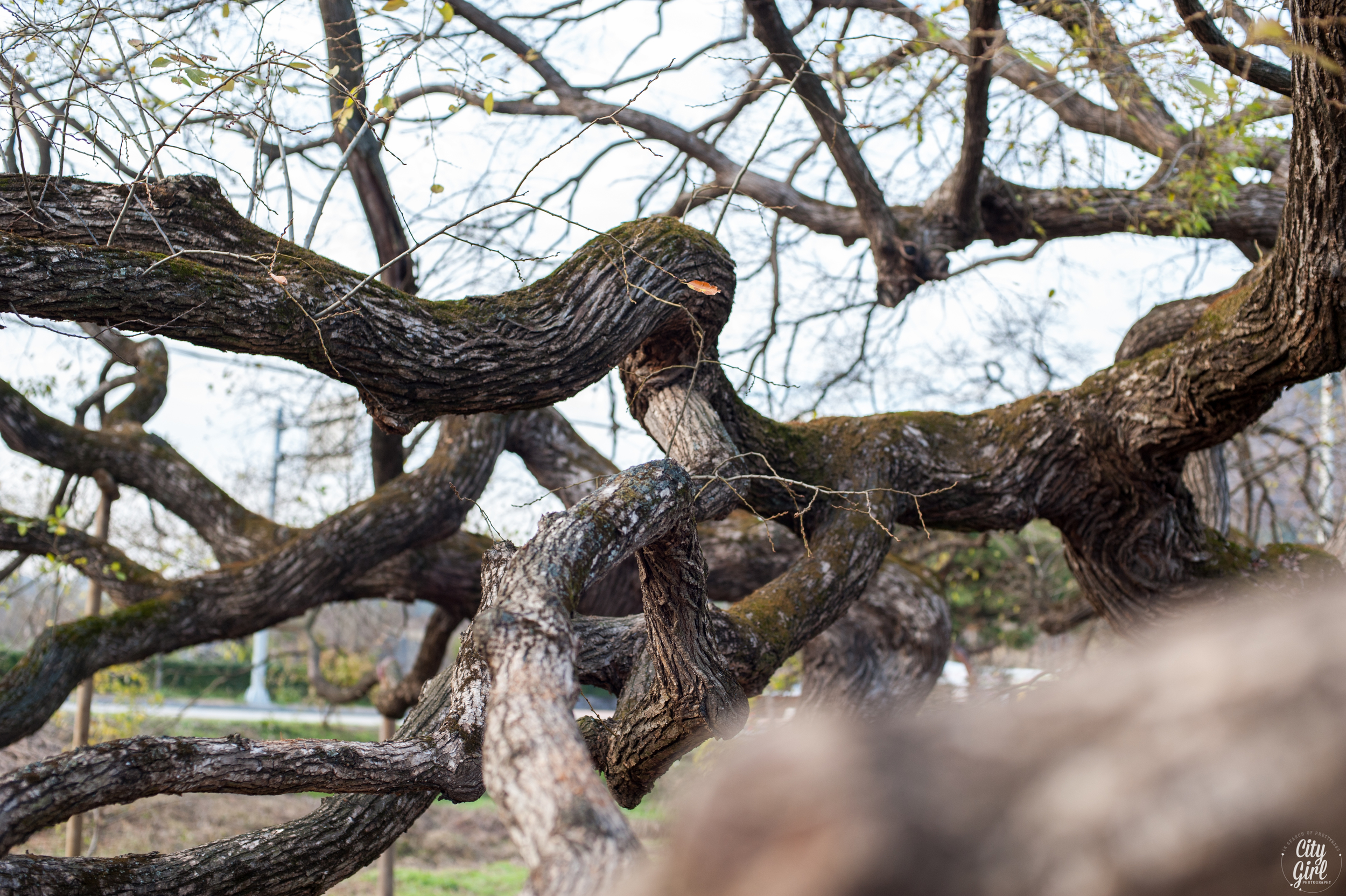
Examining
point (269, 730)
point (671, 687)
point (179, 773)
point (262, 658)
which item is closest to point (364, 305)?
point (179, 773)

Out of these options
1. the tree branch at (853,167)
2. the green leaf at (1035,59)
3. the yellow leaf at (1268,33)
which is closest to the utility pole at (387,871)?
the tree branch at (853,167)

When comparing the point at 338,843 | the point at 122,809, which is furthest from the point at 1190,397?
the point at 122,809

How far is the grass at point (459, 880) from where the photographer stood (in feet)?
28.3

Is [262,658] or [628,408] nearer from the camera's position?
[628,408]

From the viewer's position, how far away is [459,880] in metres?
9.09

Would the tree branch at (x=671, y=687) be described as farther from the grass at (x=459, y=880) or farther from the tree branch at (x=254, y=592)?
the grass at (x=459, y=880)

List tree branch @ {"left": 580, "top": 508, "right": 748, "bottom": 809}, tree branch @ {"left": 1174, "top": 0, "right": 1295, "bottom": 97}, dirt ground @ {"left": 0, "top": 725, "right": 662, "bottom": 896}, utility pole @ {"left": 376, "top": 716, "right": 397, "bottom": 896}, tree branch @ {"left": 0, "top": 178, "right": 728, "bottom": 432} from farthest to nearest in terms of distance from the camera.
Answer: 1. dirt ground @ {"left": 0, "top": 725, "right": 662, "bottom": 896}
2. utility pole @ {"left": 376, "top": 716, "right": 397, "bottom": 896}
3. tree branch @ {"left": 1174, "top": 0, "right": 1295, "bottom": 97}
4. tree branch @ {"left": 580, "top": 508, "right": 748, "bottom": 809}
5. tree branch @ {"left": 0, "top": 178, "right": 728, "bottom": 432}

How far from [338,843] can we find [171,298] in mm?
1678

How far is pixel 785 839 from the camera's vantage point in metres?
0.76

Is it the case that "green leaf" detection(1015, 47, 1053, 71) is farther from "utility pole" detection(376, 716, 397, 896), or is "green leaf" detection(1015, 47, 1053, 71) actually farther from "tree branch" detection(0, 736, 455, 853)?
"utility pole" detection(376, 716, 397, 896)

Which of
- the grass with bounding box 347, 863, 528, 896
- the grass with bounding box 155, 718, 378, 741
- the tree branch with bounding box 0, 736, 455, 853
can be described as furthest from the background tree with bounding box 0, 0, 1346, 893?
the grass with bounding box 155, 718, 378, 741

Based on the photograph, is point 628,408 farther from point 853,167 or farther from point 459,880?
point 459,880

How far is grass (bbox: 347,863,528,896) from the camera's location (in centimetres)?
863

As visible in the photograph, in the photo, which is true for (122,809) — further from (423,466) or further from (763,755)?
(763,755)
